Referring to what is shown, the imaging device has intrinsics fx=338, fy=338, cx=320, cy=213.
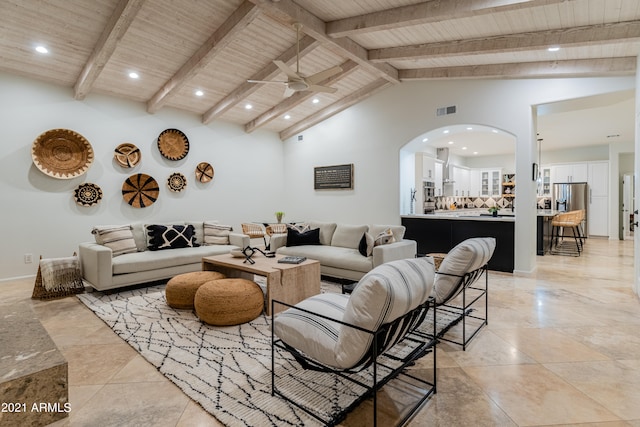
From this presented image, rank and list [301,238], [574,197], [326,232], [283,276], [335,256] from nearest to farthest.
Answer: [283,276] < [335,256] < [301,238] < [326,232] < [574,197]

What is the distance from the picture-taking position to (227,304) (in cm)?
305

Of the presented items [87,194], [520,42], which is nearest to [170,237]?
[87,194]

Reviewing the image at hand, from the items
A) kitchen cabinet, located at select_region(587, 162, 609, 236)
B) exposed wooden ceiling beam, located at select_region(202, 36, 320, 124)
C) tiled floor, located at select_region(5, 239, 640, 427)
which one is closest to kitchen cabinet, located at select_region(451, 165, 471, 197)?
kitchen cabinet, located at select_region(587, 162, 609, 236)

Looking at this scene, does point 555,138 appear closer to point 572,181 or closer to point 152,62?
point 572,181

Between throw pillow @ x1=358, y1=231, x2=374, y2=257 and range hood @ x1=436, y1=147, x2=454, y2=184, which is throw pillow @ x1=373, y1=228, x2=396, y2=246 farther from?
range hood @ x1=436, y1=147, x2=454, y2=184

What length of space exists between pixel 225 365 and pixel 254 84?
4.57 m

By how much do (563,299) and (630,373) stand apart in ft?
5.98

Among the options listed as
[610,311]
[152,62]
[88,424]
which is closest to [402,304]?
[88,424]

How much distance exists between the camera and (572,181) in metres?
9.83

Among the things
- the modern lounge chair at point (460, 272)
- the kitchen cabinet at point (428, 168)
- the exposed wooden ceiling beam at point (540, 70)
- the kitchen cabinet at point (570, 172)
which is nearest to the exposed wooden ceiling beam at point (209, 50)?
the exposed wooden ceiling beam at point (540, 70)

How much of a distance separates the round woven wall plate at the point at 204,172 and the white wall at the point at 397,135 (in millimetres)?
2039

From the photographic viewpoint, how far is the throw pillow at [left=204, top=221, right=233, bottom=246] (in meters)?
5.53

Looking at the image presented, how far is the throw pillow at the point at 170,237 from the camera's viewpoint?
4.90 meters

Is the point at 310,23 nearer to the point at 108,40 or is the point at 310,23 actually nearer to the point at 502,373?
the point at 108,40
